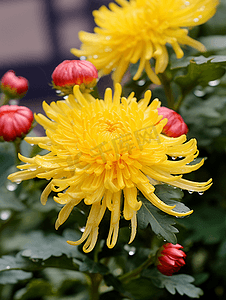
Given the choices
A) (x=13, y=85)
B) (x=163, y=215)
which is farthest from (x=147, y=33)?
(x=163, y=215)

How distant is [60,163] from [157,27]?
0.55 m

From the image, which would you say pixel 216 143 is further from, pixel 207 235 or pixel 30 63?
pixel 30 63

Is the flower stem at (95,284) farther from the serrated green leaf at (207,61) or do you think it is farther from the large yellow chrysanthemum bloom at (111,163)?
the serrated green leaf at (207,61)

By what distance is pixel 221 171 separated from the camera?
1.12 metres

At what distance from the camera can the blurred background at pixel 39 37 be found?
89 cm

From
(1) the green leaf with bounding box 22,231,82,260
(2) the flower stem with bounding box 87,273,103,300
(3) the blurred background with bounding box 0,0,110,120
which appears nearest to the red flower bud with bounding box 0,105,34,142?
(3) the blurred background with bounding box 0,0,110,120

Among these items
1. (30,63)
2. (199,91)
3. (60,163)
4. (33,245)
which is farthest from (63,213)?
(199,91)

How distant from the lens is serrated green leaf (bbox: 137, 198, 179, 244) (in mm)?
596

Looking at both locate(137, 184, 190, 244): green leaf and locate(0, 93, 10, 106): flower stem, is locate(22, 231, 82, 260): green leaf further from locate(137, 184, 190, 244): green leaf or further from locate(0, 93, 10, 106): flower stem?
locate(0, 93, 10, 106): flower stem

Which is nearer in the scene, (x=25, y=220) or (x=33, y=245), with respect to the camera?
(x=33, y=245)

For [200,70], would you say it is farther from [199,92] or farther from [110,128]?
[110,128]

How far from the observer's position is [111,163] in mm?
616

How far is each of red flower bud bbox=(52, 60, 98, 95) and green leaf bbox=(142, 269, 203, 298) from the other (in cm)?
49

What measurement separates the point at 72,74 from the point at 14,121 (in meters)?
0.18
